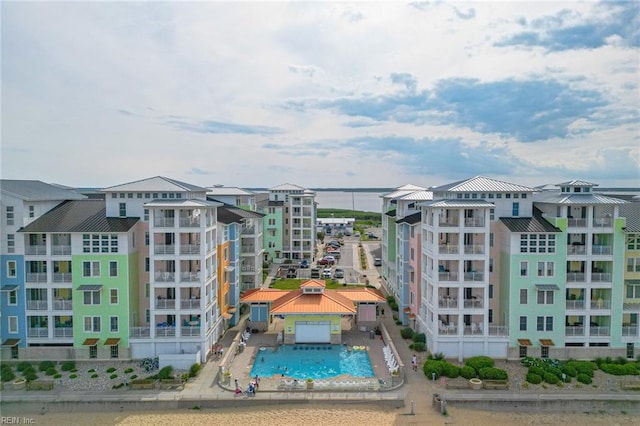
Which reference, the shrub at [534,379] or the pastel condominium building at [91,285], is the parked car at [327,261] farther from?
the shrub at [534,379]

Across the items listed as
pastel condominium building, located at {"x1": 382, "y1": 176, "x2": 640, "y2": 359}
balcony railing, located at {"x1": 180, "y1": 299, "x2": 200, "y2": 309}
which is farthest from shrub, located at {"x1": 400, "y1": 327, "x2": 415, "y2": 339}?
balcony railing, located at {"x1": 180, "y1": 299, "x2": 200, "y2": 309}

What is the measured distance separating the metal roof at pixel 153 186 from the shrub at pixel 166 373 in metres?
13.7

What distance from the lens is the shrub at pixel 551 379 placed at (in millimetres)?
29266

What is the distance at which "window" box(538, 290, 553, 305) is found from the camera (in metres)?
32.9

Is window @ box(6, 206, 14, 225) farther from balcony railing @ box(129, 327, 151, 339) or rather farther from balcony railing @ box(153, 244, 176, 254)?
balcony railing @ box(129, 327, 151, 339)

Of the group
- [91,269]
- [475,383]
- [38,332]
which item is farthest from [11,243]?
[475,383]

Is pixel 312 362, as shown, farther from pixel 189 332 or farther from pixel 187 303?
pixel 187 303

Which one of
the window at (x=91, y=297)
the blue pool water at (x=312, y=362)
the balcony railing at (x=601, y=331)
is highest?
the window at (x=91, y=297)

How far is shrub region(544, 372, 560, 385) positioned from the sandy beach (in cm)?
273

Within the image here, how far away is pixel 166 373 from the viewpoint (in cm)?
2991

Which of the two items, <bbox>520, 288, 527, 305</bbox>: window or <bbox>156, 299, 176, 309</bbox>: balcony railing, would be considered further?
<bbox>520, 288, 527, 305</bbox>: window

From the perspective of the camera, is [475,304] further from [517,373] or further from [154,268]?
[154,268]

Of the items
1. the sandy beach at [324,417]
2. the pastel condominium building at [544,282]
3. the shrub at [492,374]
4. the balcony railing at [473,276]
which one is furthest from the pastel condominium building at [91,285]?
the shrub at [492,374]

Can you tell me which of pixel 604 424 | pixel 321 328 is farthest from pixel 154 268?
pixel 604 424
